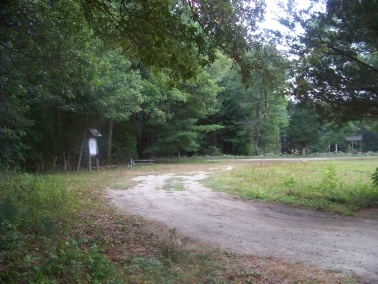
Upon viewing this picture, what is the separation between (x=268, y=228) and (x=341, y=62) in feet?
19.5

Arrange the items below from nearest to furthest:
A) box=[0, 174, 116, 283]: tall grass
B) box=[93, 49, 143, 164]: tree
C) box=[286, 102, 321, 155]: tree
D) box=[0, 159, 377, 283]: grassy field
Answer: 1. box=[0, 174, 116, 283]: tall grass
2. box=[0, 159, 377, 283]: grassy field
3. box=[93, 49, 143, 164]: tree
4. box=[286, 102, 321, 155]: tree

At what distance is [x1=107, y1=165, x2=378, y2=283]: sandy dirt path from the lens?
614 centimetres

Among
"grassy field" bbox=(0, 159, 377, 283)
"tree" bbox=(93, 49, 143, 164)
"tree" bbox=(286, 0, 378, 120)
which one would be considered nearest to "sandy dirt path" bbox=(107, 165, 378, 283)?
"grassy field" bbox=(0, 159, 377, 283)

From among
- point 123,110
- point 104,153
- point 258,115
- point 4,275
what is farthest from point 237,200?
point 258,115

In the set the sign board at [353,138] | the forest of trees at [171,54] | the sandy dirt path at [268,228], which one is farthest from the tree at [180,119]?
the sign board at [353,138]

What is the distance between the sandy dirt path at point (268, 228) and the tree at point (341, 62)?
371cm

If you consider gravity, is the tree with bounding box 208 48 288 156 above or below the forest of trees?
above

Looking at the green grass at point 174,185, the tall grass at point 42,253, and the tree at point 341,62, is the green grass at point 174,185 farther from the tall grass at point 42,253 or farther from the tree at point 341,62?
the tall grass at point 42,253

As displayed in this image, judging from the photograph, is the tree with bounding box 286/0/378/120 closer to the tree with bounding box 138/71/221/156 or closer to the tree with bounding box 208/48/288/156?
the tree with bounding box 138/71/221/156

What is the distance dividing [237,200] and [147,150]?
21824 millimetres

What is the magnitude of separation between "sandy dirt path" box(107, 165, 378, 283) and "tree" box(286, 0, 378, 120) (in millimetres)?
3712

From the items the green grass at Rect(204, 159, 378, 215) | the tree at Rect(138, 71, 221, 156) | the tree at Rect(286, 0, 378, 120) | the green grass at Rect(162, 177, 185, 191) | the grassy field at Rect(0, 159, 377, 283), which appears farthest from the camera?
the tree at Rect(138, 71, 221, 156)

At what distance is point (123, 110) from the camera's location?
71.4 feet

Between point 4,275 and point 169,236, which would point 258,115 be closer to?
point 169,236
